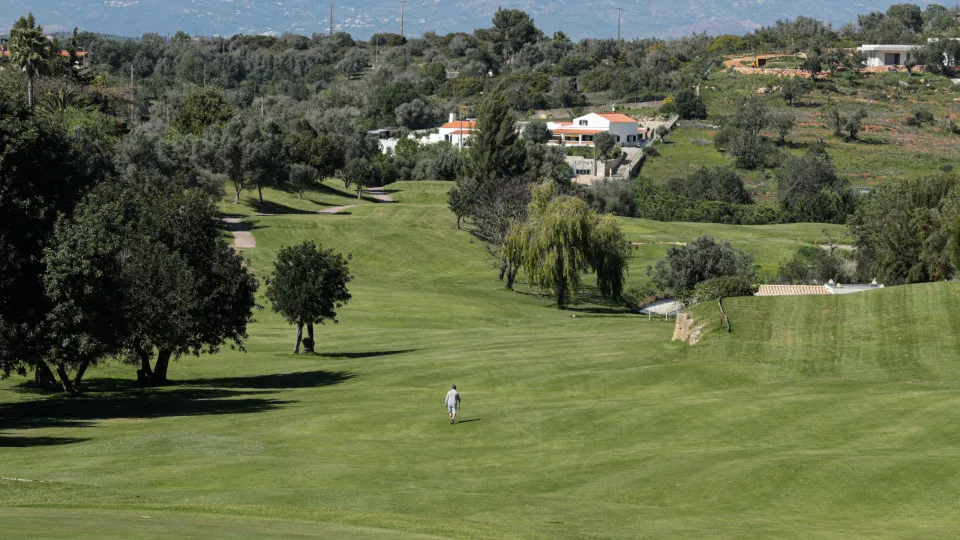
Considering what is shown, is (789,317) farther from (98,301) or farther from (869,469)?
(98,301)

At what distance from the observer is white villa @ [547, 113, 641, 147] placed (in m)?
195

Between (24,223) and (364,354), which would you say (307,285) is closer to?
(364,354)

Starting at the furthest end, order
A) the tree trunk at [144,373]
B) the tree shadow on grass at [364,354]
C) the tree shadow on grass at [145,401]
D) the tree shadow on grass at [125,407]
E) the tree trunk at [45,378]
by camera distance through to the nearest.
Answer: the tree shadow on grass at [364,354] → the tree trunk at [144,373] → the tree trunk at [45,378] → the tree shadow on grass at [125,407] → the tree shadow on grass at [145,401]

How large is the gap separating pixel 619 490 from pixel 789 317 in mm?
27486

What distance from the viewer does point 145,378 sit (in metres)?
50.1

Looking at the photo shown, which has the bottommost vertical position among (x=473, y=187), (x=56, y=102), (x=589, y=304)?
(x=589, y=304)

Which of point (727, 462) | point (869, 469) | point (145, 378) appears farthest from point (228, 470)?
point (145, 378)

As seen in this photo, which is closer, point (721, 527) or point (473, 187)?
point (721, 527)

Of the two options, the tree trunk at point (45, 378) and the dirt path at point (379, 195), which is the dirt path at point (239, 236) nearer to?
the dirt path at point (379, 195)

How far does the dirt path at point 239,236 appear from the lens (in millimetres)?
94750

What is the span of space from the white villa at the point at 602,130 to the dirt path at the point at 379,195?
5367 centimetres

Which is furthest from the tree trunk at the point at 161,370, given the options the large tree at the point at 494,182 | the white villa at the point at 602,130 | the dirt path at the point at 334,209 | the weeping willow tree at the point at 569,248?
the white villa at the point at 602,130

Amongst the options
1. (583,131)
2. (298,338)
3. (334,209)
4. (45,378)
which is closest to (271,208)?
(334,209)

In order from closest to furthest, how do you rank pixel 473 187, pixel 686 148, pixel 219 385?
1. pixel 219 385
2. pixel 473 187
3. pixel 686 148
